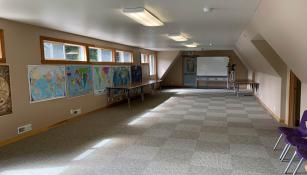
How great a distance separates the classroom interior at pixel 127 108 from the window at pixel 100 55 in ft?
0.20

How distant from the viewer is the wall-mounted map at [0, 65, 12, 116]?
12.5 feet

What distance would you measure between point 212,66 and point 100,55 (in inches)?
321

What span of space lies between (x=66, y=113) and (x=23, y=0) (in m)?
3.22

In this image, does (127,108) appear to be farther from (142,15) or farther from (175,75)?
(175,75)

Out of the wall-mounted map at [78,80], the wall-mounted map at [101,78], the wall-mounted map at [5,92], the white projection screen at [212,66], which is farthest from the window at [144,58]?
the wall-mounted map at [5,92]

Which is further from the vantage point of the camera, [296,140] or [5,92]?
[5,92]

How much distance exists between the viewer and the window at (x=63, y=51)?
199 inches

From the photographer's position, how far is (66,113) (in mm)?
5453

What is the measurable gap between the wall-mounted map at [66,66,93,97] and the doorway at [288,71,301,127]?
16.9 feet

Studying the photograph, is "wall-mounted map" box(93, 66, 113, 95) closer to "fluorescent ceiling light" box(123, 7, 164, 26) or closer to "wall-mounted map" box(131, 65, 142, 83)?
"wall-mounted map" box(131, 65, 142, 83)

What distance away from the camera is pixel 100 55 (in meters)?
7.18

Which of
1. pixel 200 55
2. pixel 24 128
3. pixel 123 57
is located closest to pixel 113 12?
pixel 24 128

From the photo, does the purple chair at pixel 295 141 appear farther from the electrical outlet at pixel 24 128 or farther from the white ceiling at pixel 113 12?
the electrical outlet at pixel 24 128

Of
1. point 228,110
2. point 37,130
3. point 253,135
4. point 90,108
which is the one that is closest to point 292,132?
point 253,135
